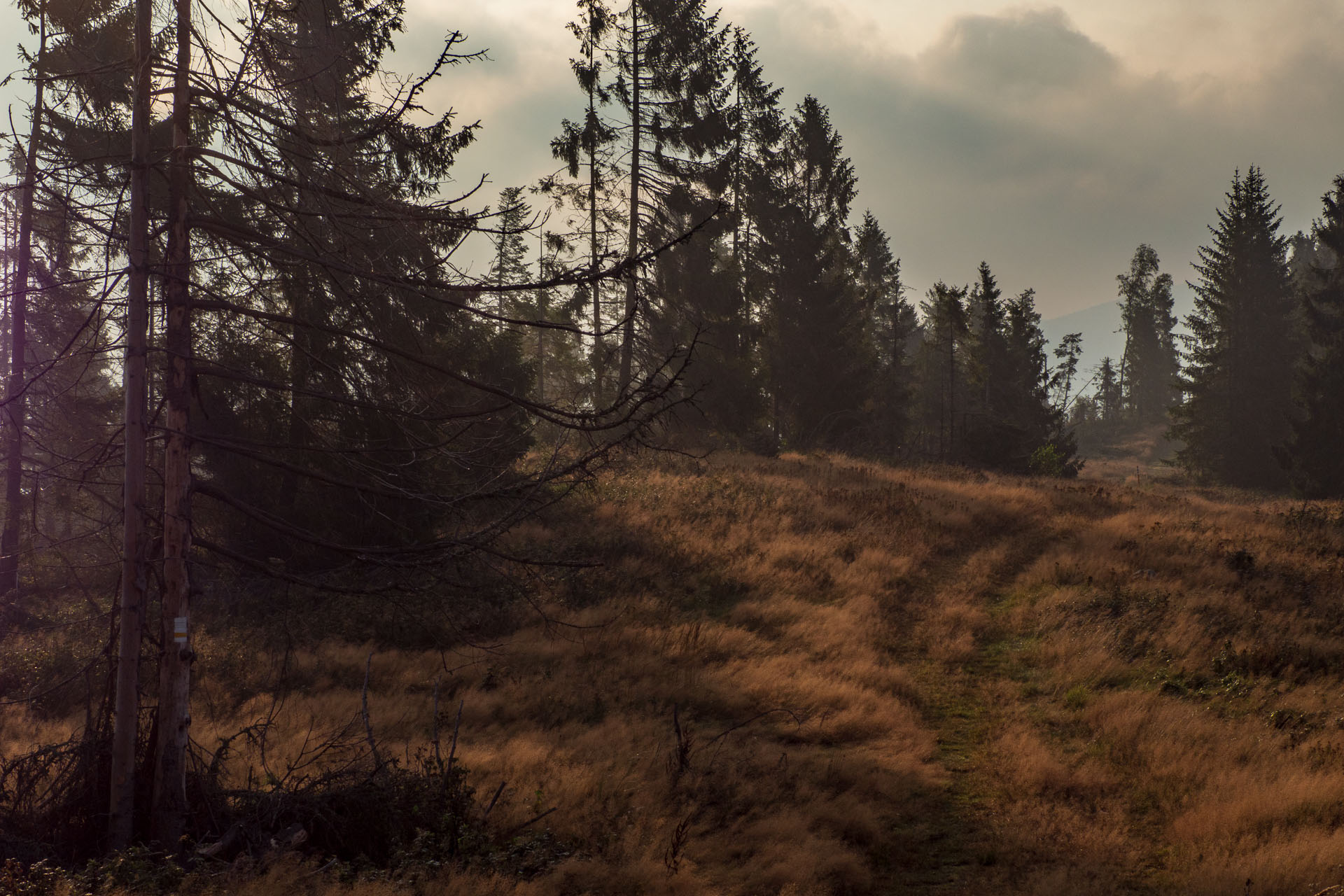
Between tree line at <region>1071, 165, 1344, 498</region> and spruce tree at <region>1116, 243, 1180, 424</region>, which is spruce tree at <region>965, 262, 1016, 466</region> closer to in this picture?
tree line at <region>1071, 165, 1344, 498</region>

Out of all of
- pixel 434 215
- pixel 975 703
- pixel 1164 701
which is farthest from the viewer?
pixel 975 703

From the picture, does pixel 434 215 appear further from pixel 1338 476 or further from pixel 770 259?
pixel 1338 476

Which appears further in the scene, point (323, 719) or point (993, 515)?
point (993, 515)

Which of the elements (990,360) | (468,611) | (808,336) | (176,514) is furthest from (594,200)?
(990,360)

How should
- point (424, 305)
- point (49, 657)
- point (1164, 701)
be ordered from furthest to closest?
point (49, 657) → point (1164, 701) → point (424, 305)

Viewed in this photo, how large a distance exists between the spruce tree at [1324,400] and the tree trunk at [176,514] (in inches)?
1562

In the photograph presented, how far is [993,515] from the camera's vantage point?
18125mm

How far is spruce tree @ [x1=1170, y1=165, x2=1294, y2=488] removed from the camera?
1521 inches

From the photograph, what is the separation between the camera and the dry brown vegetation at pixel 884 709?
551cm

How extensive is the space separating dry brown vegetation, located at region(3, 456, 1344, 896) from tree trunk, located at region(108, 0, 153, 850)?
1.30 m

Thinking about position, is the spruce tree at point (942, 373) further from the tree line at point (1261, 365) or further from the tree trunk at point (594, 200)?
the tree trunk at point (594, 200)

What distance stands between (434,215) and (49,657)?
466 inches

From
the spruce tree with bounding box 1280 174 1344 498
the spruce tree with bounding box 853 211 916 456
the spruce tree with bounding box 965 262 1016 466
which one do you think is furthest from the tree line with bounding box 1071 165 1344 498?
the spruce tree with bounding box 853 211 916 456

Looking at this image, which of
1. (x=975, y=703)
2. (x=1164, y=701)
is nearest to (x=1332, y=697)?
(x=1164, y=701)
